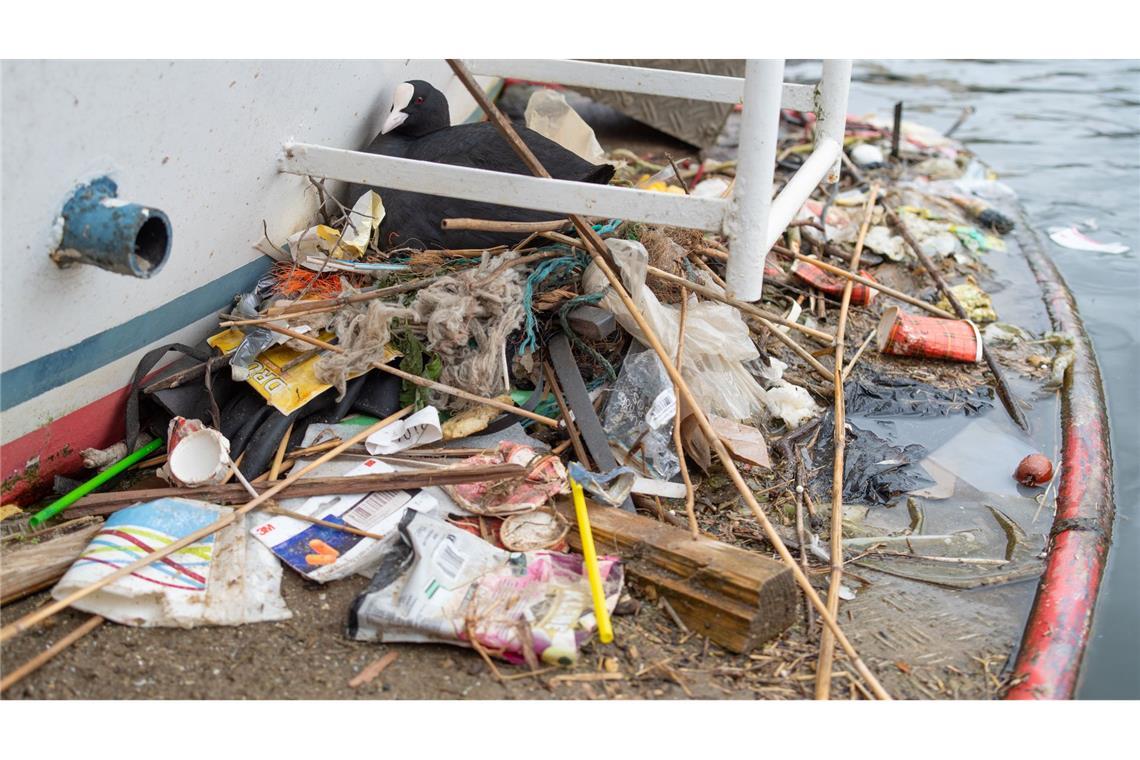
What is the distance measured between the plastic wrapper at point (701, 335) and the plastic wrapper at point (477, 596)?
3.57 feet

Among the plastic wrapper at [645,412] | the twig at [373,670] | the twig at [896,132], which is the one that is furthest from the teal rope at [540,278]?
the twig at [896,132]

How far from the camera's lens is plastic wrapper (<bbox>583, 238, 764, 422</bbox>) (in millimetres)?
3693

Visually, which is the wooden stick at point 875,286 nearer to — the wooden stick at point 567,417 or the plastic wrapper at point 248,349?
the wooden stick at point 567,417

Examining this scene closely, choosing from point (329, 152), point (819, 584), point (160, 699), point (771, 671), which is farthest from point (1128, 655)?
point (329, 152)

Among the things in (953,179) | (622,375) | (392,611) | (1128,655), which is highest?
→ (953,179)

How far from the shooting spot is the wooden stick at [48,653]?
2.53 meters

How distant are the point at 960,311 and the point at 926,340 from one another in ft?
1.54

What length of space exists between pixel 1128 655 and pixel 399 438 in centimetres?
250

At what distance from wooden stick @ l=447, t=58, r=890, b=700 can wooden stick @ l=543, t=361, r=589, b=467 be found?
0.39 metres

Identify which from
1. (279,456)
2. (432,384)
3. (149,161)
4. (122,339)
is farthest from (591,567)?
(149,161)

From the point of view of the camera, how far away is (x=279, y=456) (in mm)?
3371

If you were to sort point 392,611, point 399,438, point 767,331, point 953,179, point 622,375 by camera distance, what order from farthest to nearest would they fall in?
1. point 953,179
2. point 767,331
3. point 622,375
4. point 399,438
5. point 392,611

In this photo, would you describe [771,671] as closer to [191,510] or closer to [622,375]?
[622,375]

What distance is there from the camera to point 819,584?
3168mm
